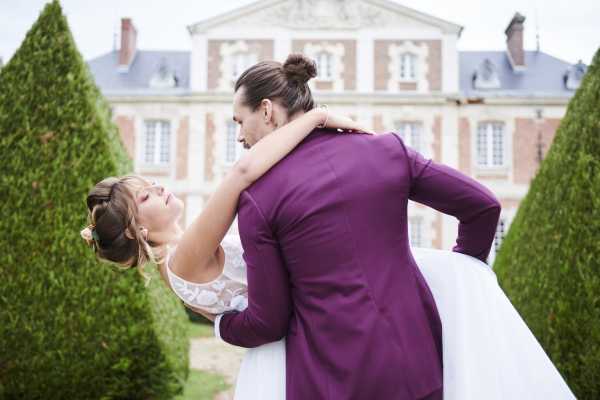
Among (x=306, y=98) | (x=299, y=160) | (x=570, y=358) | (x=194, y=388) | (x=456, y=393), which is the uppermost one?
(x=306, y=98)

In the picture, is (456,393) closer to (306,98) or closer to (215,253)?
(215,253)

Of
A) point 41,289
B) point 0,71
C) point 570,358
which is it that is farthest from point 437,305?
point 0,71

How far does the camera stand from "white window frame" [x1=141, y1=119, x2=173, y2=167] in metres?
22.0

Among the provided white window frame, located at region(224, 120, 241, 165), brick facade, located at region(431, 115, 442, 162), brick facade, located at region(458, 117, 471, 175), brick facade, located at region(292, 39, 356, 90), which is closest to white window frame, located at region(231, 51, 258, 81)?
brick facade, located at region(292, 39, 356, 90)

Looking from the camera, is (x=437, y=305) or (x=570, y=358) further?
(x=570, y=358)

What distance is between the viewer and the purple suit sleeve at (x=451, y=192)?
174cm

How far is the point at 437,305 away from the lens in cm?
197

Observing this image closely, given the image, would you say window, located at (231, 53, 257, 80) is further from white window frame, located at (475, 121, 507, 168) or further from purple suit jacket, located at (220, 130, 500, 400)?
purple suit jacket, located at (220, 130, 500, 400)

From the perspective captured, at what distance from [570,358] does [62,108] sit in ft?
13.7

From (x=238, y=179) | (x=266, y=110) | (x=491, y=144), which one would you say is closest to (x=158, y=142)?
(x=491, y=144)

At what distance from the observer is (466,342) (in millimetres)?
1837

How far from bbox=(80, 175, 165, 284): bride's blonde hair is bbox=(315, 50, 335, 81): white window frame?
20.0 meters

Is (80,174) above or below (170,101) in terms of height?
below

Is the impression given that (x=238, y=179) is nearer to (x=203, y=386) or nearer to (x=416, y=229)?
(x=203, y=386)
